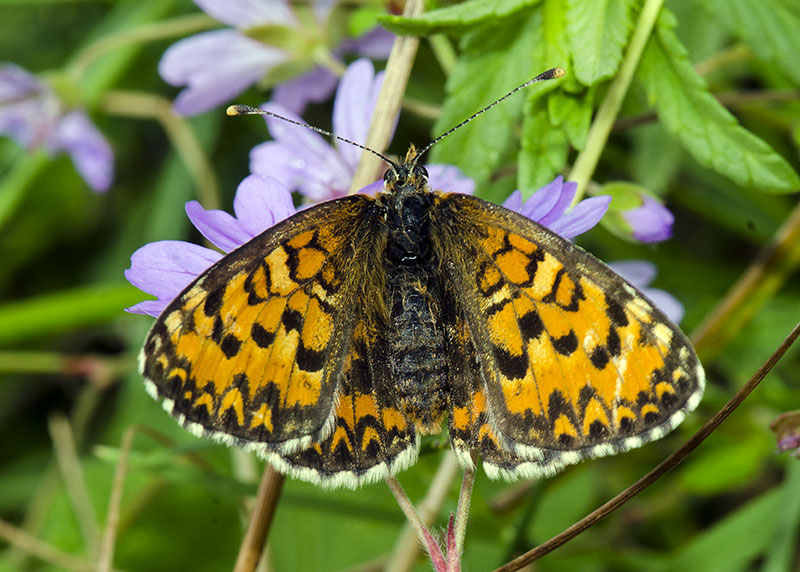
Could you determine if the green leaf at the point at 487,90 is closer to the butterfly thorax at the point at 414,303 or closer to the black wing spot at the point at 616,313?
the butterfly thorax at the point at 414,303

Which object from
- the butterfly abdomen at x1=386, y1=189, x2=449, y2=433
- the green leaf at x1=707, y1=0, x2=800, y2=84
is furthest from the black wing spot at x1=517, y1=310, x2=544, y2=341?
the green leaf at x1=707, y1=0, x2=800, y2=84

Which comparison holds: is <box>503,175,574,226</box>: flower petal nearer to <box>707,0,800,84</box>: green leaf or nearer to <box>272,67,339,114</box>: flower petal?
<box>707,0,800,84</box>: green leaf

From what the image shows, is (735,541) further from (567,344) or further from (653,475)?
(567,344)

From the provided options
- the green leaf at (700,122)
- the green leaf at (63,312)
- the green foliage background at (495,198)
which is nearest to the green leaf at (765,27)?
the green foliage background at (495,198)

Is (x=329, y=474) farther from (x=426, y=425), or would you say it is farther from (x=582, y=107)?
(x=582, y=107)

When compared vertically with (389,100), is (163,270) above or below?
below

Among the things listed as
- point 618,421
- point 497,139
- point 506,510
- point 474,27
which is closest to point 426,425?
point 618,421

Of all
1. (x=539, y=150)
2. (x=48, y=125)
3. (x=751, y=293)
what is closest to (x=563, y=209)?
(x=539, y=150)
